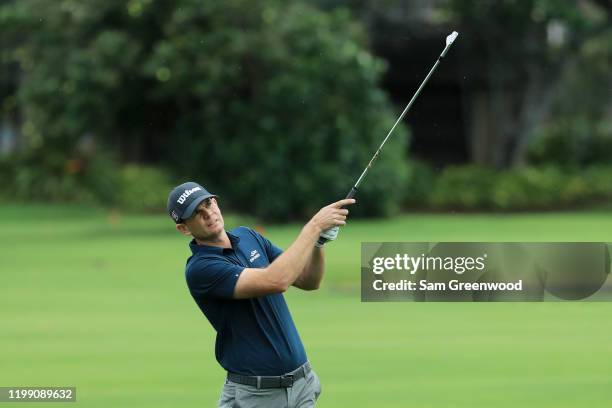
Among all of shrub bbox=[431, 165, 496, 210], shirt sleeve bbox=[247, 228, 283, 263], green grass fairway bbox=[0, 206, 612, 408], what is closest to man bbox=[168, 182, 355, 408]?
shirt sleeve bbox=[247, 228, 283, 263]

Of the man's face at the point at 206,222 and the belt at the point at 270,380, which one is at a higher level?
the man's face at the point at 206,222

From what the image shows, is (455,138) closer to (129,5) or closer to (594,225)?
(594,225)

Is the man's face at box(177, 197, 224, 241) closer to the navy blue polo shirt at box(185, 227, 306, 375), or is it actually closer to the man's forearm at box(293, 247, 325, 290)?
the navy blue polo shirt at box(185, 227, 306, 375)

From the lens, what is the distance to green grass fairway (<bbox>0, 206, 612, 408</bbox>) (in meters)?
9.90

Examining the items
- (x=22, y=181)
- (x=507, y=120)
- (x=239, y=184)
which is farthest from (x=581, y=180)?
(x=22, y=181)

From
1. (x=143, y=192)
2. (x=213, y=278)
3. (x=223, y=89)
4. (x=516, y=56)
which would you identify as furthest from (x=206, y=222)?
(x=516, y=56)

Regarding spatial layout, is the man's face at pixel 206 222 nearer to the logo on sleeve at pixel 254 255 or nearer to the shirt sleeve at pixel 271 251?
the logo on sleeve at pixel 254 255

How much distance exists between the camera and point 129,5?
27.2 metres

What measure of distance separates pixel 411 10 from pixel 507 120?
4.38 m

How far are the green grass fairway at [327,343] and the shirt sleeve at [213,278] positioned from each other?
3.84 metres

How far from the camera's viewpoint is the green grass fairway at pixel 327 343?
390 inches

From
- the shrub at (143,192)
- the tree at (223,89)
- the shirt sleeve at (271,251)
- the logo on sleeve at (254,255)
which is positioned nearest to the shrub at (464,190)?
the tree at (223,89)

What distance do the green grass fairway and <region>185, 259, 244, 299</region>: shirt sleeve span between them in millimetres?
3845

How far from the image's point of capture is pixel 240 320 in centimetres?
562
